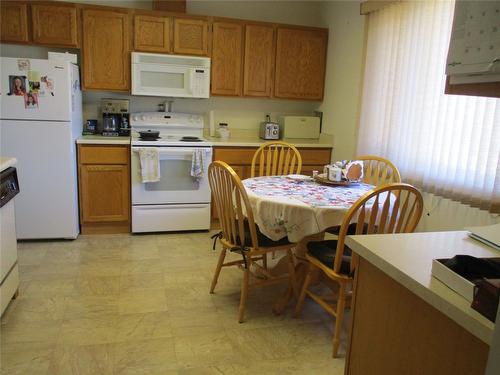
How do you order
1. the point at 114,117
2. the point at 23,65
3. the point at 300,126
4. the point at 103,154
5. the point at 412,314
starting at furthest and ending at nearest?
the point at 300,126
the point at 114,117
the point at 103,154
the point at 23,65
the point at 412,314

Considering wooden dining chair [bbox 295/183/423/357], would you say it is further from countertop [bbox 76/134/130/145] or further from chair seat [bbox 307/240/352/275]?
countertop [bbox 76/134/130/145]

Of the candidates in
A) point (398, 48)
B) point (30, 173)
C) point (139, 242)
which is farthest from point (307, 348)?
point (30, 173)

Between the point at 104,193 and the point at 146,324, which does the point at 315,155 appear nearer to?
the point at 104,193

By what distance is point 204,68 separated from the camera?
13.0 feet

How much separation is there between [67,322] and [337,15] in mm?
3625

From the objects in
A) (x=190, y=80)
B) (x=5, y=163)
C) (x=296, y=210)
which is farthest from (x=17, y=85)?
(x=296, y=210)

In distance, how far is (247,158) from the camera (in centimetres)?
401

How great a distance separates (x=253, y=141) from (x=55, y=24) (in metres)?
2.10

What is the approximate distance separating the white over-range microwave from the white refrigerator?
57cm

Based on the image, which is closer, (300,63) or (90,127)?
(90,127)

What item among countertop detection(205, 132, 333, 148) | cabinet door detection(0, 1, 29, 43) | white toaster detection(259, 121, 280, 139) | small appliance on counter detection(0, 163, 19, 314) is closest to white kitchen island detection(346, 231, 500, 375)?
small appliance on counter detection(0, 163, 19, 314)

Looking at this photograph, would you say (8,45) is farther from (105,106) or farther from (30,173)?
(30,173)

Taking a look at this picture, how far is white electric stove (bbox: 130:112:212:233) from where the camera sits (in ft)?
12.2

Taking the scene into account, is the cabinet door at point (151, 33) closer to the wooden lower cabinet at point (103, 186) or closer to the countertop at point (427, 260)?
the wooden lower cabinet at point (103, 186)
